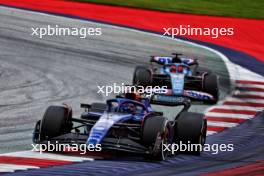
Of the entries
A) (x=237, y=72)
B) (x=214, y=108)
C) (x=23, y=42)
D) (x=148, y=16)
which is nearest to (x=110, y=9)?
(x=148, y=16)

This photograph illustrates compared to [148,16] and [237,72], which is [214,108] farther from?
[148,16]

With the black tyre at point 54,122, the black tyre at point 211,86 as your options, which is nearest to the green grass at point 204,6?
the black tyre at point 211,86

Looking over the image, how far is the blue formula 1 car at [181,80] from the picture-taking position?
20.5 meters

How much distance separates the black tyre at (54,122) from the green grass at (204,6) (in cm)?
1888

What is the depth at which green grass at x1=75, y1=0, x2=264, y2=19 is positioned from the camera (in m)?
33.4

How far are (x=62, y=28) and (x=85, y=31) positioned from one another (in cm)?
79

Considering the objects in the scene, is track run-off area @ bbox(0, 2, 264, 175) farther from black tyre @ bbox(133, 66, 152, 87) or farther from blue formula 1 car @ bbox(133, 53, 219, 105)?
black tyre @ bbox(133, 66, 152, 87)

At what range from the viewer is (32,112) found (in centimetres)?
1822
